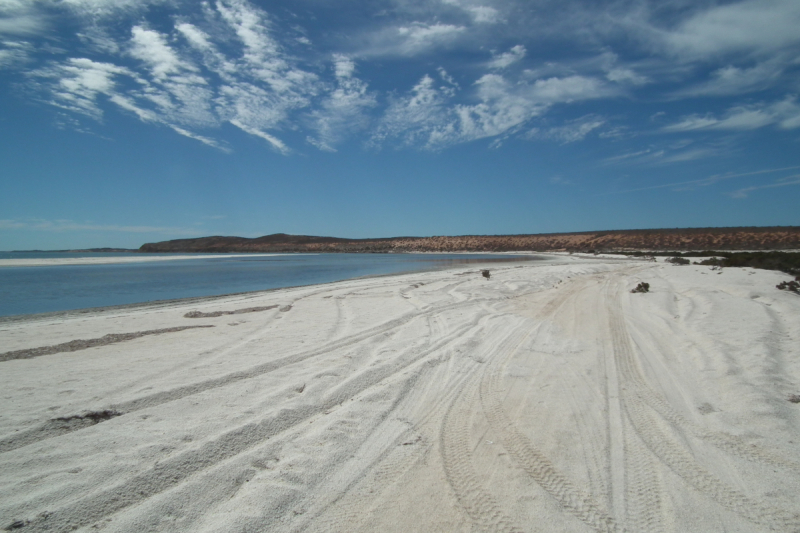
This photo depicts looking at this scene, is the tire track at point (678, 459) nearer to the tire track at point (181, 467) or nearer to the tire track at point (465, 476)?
the tire track at point (465, 476)

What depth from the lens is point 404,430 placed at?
12.1 ft

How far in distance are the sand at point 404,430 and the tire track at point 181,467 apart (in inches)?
0.7

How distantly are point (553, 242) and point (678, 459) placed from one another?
268 ft

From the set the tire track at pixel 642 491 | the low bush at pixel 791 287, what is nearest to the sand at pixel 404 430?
the tire track at pixel 642 491

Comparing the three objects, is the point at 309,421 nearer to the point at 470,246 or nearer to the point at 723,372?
the point at 723,372

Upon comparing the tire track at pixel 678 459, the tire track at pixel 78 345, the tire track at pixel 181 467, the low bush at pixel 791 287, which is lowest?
the tire track at pixel 678 459

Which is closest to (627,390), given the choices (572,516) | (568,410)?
(568,410)

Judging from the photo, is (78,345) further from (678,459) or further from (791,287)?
(791,287)

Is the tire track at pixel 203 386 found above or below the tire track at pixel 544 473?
above

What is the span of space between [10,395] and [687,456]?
264 inches

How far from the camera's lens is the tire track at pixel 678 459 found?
8.27 feet

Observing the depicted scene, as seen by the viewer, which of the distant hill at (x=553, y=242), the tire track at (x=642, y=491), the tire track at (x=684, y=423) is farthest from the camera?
the distant hill at (x=553, y=242)

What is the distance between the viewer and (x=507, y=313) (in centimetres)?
Result: 966

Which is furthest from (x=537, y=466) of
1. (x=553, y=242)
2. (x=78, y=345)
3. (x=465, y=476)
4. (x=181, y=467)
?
(x=553, y=242)
